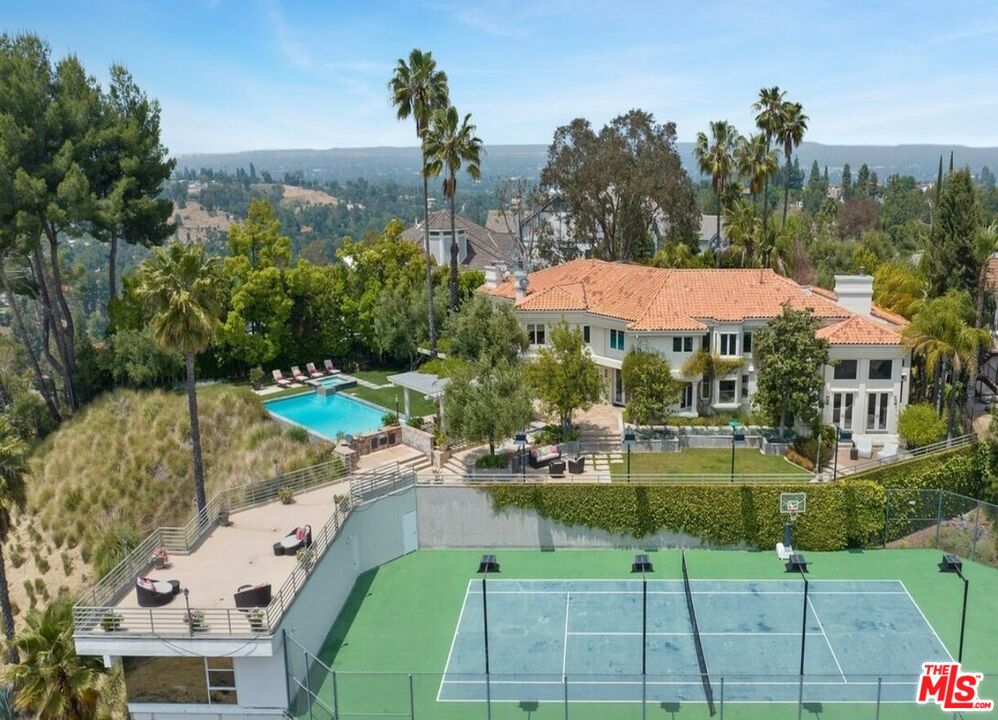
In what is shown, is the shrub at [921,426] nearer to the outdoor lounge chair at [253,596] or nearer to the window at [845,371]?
the window at [845,371]

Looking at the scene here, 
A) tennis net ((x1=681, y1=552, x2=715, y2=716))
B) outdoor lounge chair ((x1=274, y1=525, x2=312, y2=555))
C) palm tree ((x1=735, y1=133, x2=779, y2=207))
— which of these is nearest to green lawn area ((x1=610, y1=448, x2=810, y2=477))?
tennis net ((x1=681, y1=552, x2=715, y2=716))

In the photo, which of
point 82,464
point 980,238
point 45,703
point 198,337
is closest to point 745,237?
point 980,238

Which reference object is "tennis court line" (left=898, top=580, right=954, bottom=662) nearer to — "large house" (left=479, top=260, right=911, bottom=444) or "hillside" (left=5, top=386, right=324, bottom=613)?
"large house" (left=479, top=260, right=911, bottom=444)

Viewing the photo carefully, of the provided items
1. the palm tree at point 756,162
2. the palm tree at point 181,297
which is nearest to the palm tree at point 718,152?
the palm tree at point 756,162

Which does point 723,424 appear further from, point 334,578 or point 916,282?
point 334,578

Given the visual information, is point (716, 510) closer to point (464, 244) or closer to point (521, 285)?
point (521, 285)

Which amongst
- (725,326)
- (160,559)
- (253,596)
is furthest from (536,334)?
(253,596)

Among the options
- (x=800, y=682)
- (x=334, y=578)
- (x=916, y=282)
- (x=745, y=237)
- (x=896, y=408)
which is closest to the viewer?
(x=800, y=682)
